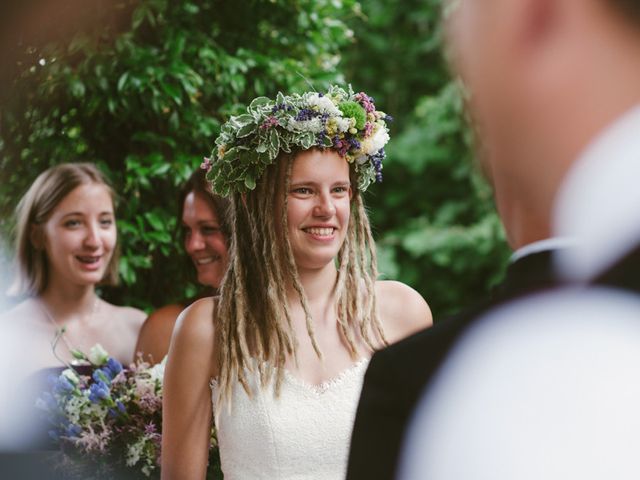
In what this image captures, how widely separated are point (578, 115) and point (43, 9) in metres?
4.17

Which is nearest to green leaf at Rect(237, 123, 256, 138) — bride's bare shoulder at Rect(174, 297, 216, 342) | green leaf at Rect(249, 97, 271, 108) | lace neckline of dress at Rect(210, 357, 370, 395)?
green leaf at Rect(249, 97, 271, 108)

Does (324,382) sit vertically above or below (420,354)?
below

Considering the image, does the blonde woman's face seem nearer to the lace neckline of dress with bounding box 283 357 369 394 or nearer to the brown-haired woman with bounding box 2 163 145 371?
the lace neckline of dress with bounding box 283 357 369 394

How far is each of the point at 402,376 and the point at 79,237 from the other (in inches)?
142

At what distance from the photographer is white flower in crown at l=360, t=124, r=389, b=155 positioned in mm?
2619

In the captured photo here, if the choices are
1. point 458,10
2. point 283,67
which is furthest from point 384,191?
point 458,10

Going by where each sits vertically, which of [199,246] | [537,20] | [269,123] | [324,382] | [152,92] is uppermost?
[152,92]

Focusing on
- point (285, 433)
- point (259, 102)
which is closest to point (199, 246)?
point (259, 102)

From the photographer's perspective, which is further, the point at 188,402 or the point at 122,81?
the point at 122,81

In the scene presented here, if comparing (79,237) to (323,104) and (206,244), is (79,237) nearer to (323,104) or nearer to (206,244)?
(206,244)

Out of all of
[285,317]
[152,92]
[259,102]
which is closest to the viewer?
[285,317]

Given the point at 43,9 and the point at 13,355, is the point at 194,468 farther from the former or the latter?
the point at 43,9

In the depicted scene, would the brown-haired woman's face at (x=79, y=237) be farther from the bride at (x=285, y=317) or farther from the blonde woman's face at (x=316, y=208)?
the blonde woman's face at (x=316, y=208)

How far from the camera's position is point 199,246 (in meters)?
3.49
